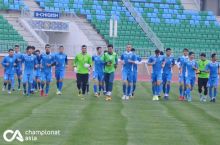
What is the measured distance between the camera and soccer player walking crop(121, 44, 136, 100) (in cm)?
2797

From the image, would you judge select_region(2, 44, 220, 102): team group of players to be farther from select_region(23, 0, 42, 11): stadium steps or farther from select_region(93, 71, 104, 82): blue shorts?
select_region(23, 0, 42, 11): stadium steps

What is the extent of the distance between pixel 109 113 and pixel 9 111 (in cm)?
284

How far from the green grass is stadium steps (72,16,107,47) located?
2671cm

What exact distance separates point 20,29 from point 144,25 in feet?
32.5

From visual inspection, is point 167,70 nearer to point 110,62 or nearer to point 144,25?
point 110,62

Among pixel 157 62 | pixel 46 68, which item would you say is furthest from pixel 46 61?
pixel 157 62

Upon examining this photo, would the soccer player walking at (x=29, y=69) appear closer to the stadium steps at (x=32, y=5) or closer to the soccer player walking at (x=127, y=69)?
the soccer player walking at (x=127, y=69)

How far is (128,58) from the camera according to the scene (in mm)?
27984

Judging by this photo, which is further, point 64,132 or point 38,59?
point 38,59

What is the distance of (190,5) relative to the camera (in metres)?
64.8

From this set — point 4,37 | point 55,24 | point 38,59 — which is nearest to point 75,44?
point 55,24

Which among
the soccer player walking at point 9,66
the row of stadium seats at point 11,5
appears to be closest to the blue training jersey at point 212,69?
the soccer player walking at point 9,66

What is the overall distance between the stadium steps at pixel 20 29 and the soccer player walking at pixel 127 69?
23318 millimetres

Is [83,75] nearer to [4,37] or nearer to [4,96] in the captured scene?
[4,96]
